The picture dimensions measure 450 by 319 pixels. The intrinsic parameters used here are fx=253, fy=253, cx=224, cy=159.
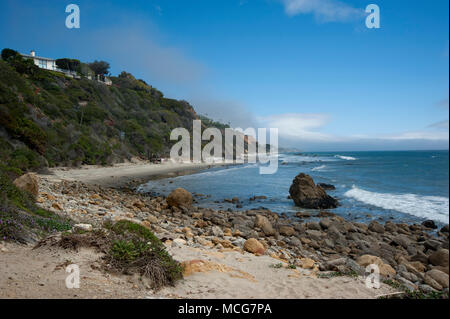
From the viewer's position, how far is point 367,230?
12.6 m

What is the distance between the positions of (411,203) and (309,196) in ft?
23.4

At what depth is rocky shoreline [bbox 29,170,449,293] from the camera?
7.23m

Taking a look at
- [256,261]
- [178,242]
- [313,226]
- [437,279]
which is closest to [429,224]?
[313,226]

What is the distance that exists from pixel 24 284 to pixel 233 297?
3148mm

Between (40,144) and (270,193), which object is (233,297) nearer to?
(270,193)

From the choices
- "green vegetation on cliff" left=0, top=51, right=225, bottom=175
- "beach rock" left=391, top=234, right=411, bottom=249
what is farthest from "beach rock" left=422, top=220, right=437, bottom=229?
"green vegetation on cliff" left=0, top=51, right=225, bottom=175

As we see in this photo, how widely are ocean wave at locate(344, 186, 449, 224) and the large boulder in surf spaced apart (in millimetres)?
3486

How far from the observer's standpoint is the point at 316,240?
1111 cm

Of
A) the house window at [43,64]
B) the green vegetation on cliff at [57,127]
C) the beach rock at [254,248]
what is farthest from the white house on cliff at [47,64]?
the beach rock at [254,248]

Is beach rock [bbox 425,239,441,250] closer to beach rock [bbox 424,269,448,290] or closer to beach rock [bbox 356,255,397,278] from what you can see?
beach rock [bbox 424,269,448,290]

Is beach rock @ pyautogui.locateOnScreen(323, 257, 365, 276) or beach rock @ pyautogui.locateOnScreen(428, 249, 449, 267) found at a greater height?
beach rock @ pyautogui.locateOnScreen(323, 257, 365, 276)
